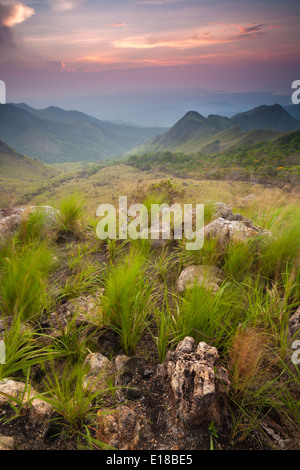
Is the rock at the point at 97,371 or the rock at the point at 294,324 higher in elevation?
the rock at the point at 294,324

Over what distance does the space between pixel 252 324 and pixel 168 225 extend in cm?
247

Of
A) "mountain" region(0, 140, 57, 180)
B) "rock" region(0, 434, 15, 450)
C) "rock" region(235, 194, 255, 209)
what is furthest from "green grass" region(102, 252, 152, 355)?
"mountain" region(0, 140, 57, 180)

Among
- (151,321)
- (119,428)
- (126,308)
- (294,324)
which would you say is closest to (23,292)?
(126,308)

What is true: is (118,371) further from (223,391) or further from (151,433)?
(223,391)

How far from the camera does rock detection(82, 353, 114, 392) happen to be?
78.7 inches

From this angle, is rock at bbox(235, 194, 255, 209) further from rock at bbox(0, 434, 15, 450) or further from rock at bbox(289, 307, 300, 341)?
rock at bbox(0, 434, 15, 450)

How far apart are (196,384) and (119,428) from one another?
2.09 ft

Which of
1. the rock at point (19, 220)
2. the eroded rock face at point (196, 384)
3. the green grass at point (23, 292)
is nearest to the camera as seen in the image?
the eroded rock face at point (196, 384)

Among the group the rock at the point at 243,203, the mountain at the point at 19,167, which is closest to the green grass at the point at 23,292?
the rock at the point at 243,203

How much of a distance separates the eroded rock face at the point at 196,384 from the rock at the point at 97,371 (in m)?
A: 0.47

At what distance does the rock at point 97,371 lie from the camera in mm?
2000

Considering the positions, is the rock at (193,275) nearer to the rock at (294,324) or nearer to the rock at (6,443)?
the rock at (294,324)

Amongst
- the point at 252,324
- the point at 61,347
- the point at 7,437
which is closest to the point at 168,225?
the point at 252,324

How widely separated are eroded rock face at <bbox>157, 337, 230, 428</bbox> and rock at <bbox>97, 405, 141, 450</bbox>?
33cm
